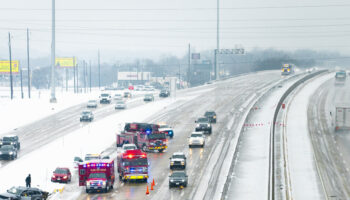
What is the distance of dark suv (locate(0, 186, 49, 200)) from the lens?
3734 centimetres

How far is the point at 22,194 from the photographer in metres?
37.9

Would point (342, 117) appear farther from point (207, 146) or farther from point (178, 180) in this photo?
point (178, 180)

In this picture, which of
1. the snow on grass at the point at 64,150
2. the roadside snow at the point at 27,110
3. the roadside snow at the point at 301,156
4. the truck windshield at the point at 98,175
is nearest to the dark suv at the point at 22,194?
the truck windshield at the point at 98,175

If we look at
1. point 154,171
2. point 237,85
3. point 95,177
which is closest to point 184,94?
point 237,85

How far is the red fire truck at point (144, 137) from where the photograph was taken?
201 feet

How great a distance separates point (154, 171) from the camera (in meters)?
50.9

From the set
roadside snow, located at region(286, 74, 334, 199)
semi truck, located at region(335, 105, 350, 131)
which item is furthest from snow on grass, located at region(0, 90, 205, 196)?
semi truck, located at region(335, 105, 350, 131)

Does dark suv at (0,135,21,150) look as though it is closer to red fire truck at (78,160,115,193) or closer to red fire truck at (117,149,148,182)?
Answer: red fire truck at (117,149,148,182)

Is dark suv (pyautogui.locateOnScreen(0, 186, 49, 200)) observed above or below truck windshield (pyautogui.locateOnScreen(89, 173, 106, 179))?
below

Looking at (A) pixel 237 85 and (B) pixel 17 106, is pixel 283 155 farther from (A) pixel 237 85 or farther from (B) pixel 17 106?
(A) pixel 237 85

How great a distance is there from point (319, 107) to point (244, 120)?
2165 cm

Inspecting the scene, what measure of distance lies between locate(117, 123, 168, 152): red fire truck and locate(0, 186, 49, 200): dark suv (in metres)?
22.6

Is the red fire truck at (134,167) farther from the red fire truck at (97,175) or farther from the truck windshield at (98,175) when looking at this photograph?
the truck windshield at (98,175)

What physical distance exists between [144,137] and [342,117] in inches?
1000
